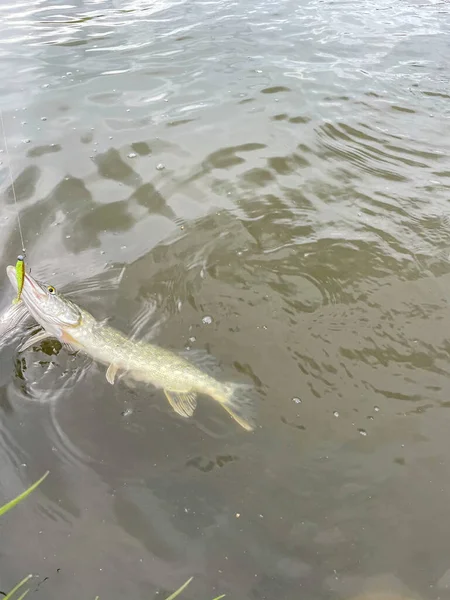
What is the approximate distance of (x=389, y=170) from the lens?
585 centimetres

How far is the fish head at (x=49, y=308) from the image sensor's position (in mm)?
3680

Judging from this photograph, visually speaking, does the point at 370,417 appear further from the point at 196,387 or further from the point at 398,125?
the point at 398,125

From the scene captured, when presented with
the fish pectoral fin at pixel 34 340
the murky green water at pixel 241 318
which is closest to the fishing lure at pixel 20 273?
the fish pectoral fin at pixel 34 340

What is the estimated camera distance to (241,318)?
4223 millimetres

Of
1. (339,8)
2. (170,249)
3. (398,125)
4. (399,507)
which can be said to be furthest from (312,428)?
(339,8)

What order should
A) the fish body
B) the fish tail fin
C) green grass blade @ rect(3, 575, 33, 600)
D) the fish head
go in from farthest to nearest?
the fish body
the fish head
the fish tail fin
green grass blade @ rect(3, 575, 33, 600)

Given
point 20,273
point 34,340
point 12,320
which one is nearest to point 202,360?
point 34,340

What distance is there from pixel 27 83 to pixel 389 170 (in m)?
6.10

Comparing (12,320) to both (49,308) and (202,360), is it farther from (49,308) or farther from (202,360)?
(202,360)

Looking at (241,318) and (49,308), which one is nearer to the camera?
(49,308)

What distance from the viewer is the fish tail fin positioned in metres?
3.50

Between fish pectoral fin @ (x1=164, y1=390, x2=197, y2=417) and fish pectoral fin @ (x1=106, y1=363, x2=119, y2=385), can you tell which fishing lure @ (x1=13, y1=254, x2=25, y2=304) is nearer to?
fish pectoral fin @ (x1=106, y1=363, x2=119, y2=385)

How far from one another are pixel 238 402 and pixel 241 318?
0.90 metres

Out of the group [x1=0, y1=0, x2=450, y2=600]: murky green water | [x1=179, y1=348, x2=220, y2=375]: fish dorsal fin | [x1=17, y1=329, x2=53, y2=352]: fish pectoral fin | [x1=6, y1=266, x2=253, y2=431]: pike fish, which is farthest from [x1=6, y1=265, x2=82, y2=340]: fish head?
[x1=179, y1=348, x2=220, y2=375]: fish dorsal fin
